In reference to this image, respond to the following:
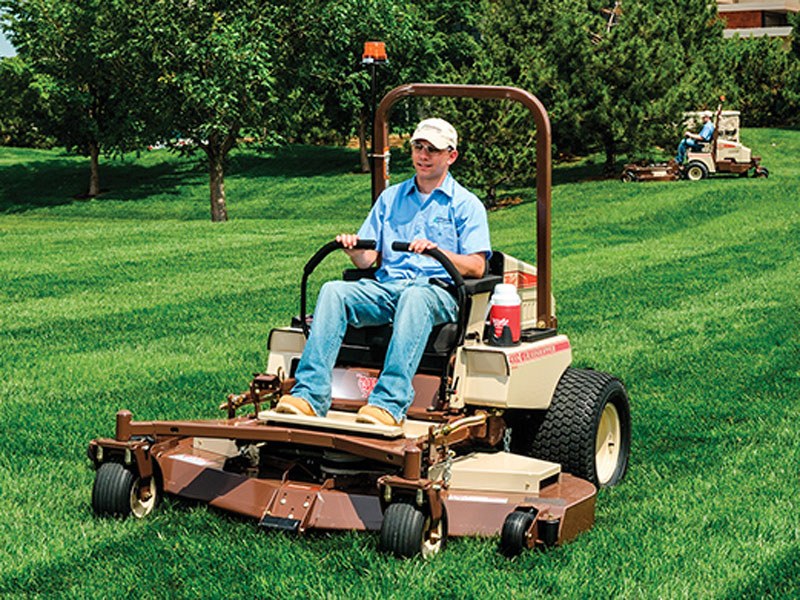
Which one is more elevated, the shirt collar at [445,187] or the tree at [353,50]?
the tree at [353,50]

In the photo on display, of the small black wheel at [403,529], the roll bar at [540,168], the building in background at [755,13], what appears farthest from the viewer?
the building in background at [755,13]

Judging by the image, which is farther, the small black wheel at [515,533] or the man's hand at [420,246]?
the man's hand at [420,246]

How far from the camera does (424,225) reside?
5668 millimetres

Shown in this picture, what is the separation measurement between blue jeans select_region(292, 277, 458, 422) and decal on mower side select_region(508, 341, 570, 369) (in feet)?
1.08

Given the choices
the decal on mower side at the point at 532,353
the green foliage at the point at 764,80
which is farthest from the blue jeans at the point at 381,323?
the green foliage at the point at 764,80

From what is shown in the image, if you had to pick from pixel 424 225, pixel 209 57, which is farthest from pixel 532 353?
pixel 209 57

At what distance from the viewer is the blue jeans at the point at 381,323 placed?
16.5ft

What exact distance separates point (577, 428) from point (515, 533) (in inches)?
45.1

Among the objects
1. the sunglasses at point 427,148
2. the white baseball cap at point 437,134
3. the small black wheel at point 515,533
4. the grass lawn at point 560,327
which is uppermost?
the white baseball cap at point 437,134

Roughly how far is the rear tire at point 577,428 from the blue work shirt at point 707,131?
21.9 m

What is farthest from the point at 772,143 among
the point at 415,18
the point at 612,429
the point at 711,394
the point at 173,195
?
the point at 612,429

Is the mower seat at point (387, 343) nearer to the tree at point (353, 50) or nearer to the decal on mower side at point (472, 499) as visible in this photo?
the decal on mower side at point (472, 499)

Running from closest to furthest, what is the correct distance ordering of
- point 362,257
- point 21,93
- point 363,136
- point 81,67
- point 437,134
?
1. point 437,134
2. point 362,257
3. point 81,67
4. point 21,93
5. point 363,136

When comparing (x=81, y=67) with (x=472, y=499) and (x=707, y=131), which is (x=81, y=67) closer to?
(x=707, y=131)
